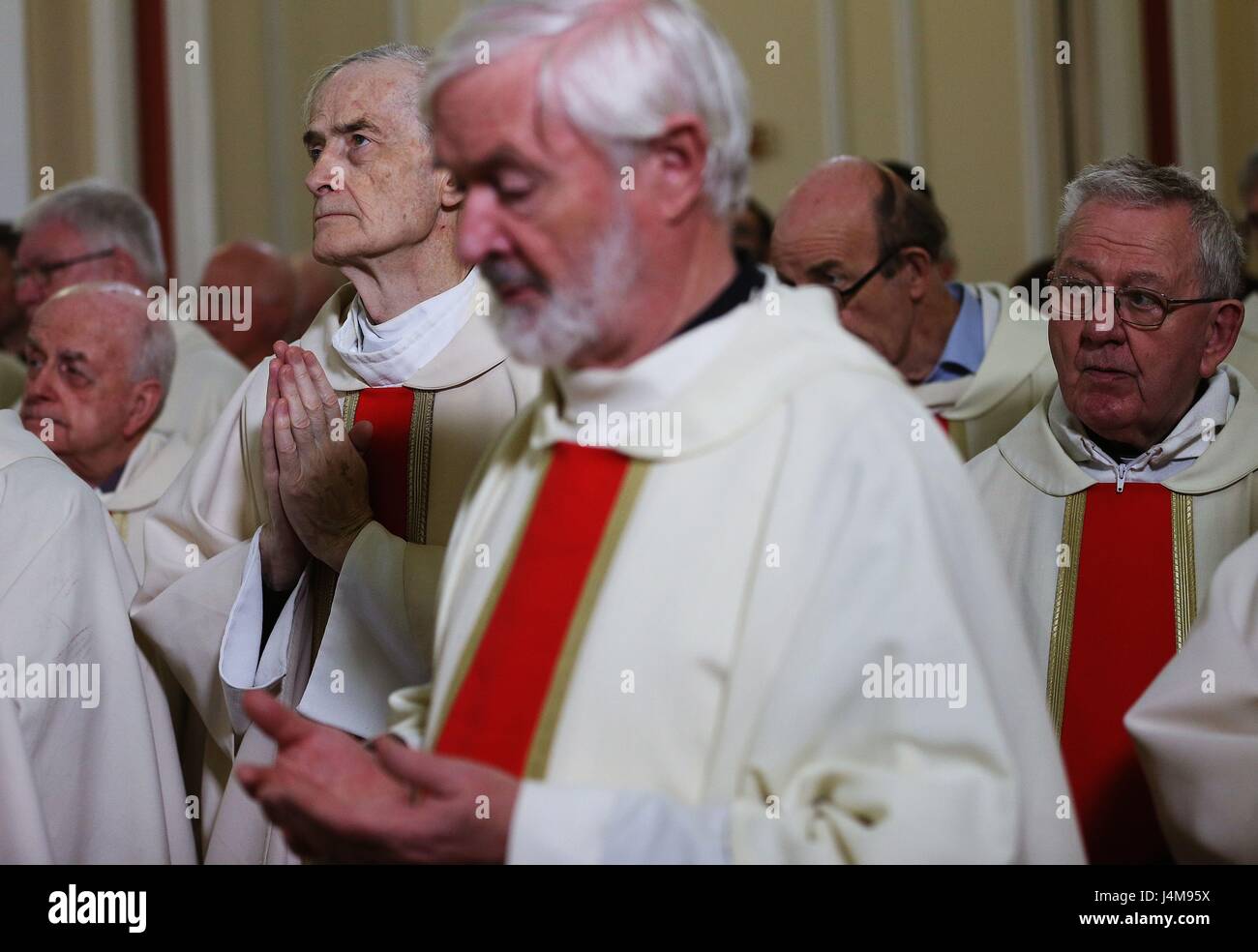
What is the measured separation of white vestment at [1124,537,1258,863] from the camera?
105 inches

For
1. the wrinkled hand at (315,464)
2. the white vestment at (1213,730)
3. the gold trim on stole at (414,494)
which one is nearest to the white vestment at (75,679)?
the gold trim on stole at (414,494)

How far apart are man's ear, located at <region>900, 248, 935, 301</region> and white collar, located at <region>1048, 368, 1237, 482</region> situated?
139 centimetres

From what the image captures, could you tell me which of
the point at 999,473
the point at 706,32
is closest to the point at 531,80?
the point at 706,32

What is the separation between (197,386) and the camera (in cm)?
561

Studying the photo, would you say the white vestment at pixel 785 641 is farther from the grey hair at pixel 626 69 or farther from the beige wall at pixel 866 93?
the beige wall at pixel 866 93

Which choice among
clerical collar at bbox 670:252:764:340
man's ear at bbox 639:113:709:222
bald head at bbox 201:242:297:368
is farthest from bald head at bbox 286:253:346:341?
man's ear at bbox 639:113:709:222

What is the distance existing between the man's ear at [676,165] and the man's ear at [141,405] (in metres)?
2.69

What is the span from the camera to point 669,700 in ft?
6.54

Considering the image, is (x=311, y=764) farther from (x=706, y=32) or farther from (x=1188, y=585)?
(x=1188, y=585)

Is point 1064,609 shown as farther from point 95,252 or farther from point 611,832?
point 95,252

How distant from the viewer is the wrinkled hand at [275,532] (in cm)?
322

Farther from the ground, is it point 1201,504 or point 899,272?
point 899,272
